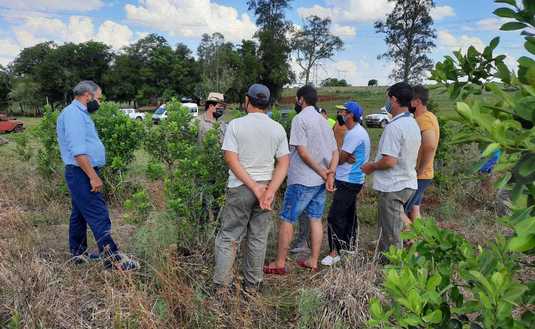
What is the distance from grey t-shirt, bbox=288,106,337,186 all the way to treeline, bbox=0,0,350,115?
3890 cm

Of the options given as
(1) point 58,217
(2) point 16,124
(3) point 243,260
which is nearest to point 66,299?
(3) point 243,260

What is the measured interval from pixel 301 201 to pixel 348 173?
594 millimetres

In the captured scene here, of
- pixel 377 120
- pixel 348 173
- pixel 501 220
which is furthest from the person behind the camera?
pixel 377 120

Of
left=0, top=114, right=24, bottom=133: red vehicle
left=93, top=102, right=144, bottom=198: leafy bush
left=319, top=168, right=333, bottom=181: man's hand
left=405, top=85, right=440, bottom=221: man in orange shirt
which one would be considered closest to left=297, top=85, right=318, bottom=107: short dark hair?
left=319, top=168, right=333, bottom=181: man's hand

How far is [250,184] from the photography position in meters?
3.31

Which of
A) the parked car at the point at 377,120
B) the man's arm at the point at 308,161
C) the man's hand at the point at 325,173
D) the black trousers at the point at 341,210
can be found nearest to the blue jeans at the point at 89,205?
the man's arm at the point at 308,161

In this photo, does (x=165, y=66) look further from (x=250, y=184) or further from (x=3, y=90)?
(x=250, y=184)

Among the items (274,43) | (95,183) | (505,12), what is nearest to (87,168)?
(95,183)

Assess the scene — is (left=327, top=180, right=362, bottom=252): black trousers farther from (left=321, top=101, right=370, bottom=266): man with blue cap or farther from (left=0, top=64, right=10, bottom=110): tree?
(left=0, top=64, right=10, bottom=110): tree

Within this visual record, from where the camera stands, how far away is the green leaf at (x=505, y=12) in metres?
0.94

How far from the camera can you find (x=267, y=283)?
383cm

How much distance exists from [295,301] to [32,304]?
187cm

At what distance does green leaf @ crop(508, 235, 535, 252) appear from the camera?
761mm

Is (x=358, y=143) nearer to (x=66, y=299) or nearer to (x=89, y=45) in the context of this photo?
(x=66, y=299)
